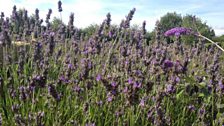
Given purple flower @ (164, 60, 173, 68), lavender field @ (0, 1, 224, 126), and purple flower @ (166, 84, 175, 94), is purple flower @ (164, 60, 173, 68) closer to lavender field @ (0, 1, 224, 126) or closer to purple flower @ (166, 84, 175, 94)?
lavender field @ (0, 1, 224, 126)

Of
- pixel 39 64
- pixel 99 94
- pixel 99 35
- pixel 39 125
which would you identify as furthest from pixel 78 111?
pixel 99 35

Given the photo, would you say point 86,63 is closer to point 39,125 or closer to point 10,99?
point 10,99

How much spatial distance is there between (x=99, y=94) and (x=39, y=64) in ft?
2.28

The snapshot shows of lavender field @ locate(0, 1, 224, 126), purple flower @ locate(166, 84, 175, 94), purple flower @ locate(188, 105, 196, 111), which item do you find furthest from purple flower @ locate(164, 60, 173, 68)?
purple flower @ locate(188, 105, 196, 111)

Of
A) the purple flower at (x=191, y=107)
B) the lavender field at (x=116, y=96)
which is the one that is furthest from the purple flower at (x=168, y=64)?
the purple flower at (x=191, y=107)

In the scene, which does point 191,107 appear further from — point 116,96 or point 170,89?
point 116,96

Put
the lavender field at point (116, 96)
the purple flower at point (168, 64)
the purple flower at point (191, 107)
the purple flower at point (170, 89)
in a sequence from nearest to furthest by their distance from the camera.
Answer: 1. the lavender field at point (116, 96)
2. the purple flower at point (170, 89)
3. the purple flower at point (168, 64)
4. the purple flower at point (191, 107)

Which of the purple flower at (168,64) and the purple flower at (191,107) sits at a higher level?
the purple flower at (168,64)

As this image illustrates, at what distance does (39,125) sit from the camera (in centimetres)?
201

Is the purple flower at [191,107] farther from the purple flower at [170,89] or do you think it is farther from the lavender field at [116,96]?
the purple flower at [170,89]

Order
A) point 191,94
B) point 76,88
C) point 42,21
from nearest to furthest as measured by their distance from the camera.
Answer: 1. point 76,88
2. point 191,94
3. point 42,21

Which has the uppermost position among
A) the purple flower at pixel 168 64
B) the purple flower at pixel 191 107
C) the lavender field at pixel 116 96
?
the purple flower at pixel 168 64

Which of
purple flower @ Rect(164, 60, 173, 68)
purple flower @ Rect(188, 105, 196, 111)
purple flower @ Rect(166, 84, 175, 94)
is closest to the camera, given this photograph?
purple flower @ Rect(166, 84, 175, 94)

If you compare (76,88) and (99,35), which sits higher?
(99,35)
